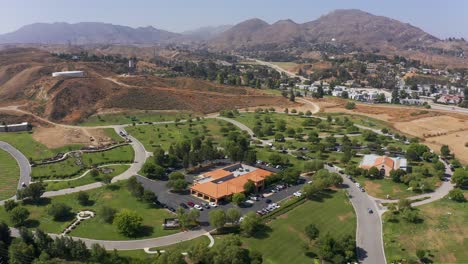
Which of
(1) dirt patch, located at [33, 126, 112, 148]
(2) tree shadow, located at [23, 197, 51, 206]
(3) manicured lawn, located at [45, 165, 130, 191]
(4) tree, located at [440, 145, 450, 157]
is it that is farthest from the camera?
(1) dirt patch, located at [33, 126, 112, 148]

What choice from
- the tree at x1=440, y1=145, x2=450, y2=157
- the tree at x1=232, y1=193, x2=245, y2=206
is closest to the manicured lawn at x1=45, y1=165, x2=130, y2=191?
the tree at x1=232, y1=193, x2=245, y2=206

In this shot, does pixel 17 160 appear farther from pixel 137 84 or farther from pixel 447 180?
pixel 447 180

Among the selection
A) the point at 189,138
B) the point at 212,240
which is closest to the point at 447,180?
the point at 212,240

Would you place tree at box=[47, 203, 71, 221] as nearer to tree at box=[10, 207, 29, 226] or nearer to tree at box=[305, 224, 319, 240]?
tree at box=[10, 207, 29, 226]

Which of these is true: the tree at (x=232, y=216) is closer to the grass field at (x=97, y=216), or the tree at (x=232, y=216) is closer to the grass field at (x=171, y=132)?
the grass field at (x=97, y=216)

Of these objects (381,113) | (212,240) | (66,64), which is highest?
(66,64)

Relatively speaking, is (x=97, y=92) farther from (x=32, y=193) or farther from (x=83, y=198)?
(x=83, y=198)
